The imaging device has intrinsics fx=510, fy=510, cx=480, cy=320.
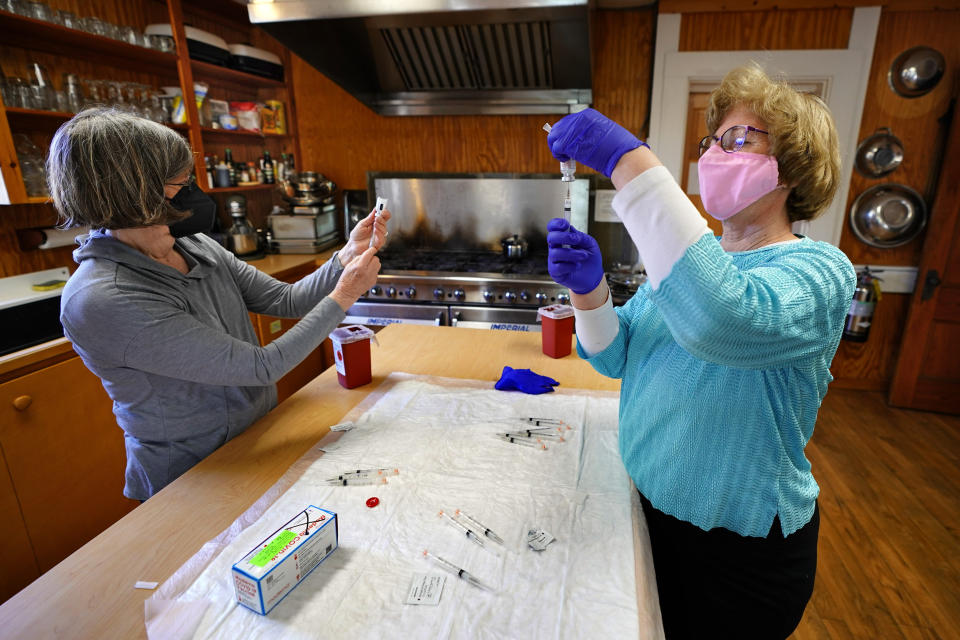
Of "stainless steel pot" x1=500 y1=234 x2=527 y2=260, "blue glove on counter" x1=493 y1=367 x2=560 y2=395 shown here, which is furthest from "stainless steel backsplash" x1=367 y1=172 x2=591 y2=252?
"blue glove on counter" x1=493 y1=367 x2=560 y2=395

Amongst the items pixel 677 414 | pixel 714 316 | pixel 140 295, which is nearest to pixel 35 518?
pixel 140 295

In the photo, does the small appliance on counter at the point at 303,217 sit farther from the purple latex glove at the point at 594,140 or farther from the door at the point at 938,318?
the door at the point at 938,318

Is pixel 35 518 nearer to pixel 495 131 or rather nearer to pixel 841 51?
pixel 495 131

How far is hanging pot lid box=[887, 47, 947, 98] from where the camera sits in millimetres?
2668

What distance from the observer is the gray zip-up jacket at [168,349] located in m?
1.01

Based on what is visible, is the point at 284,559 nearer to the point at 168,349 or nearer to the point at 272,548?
the point at 272,548

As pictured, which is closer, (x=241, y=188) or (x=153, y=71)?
(x=153, y=71)

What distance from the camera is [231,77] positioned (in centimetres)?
298

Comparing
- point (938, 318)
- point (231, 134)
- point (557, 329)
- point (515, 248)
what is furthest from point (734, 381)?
point (231, 134)

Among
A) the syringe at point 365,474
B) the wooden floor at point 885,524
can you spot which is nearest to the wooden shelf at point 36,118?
the syringe at point 365,474

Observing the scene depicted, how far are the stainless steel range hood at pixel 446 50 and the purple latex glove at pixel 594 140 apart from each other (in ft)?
4.67

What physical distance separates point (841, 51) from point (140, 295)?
3415mm

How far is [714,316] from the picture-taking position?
2.03 ft

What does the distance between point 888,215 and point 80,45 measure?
4135 mm
